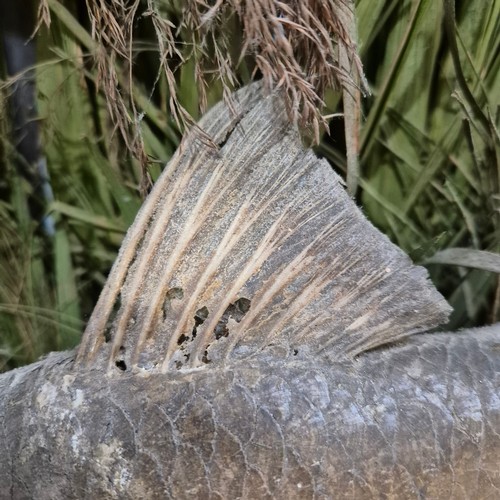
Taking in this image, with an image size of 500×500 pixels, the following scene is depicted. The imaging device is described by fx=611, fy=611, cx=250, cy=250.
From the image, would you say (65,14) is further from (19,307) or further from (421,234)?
(421,234)

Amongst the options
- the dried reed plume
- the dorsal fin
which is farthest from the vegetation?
the dorsal fin

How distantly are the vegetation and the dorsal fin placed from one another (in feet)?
0.49

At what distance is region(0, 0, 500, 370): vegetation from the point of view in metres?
0.81

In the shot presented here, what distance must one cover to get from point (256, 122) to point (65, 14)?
1.07 ft

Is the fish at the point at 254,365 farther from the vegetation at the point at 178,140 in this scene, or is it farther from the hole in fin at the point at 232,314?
the vegetation at the point at 178,140

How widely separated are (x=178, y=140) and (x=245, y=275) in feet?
0.89

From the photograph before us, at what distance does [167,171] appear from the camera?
2.16 feet

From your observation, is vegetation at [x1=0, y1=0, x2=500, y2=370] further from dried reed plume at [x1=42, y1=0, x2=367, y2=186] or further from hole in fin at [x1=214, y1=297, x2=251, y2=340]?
hole in fin at [x1=214, y1=297, x2=251, y2=340]

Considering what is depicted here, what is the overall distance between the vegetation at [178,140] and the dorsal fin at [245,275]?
0.15 metres

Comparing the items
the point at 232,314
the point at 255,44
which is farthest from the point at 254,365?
the point at 255,44

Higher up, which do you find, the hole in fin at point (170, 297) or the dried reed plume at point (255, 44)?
the dried reed plume at point (255, 44)

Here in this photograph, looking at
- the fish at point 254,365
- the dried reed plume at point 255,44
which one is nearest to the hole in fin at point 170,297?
the fish at point 254,365

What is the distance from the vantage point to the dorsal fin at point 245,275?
64 cm

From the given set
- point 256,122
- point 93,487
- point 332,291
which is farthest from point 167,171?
point 93,487
